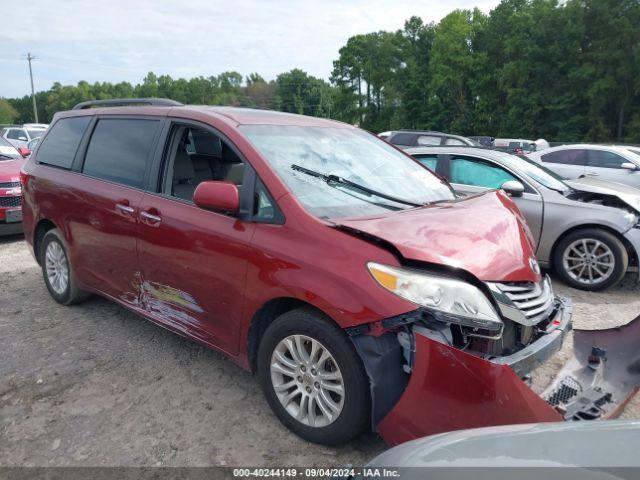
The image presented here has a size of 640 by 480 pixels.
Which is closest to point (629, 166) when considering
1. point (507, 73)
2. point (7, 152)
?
point (7, 152)

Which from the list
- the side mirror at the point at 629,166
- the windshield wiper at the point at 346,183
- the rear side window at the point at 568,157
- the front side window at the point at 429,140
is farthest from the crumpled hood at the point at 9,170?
the side mirror at the point at 629,166

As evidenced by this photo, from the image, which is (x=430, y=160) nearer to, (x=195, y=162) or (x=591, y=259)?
(x=591, y=259)

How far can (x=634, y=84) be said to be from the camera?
1528 inches

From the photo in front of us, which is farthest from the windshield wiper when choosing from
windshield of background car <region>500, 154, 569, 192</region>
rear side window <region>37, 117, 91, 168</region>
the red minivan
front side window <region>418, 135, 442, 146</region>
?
front side window <region>418, 135, 442, 146</region>

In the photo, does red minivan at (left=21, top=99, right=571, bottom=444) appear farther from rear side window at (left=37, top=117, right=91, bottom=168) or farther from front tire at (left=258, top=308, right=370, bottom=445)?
rear side window at (left=37, top=117, right=91, bottom=168)

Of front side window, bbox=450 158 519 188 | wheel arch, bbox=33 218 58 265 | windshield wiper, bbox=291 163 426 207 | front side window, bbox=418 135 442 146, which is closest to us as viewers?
windshield wiper, bbox=291 163 426 207

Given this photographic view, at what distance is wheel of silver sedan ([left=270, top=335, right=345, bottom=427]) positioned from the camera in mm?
2602

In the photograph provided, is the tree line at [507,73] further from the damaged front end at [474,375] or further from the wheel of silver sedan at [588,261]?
the damaged front end at [474,375]

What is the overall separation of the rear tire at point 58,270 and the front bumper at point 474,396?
3376mm

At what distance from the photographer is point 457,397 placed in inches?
87.5

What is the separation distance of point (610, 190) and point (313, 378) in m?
5.01

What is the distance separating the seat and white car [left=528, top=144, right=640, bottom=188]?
34.9 ft

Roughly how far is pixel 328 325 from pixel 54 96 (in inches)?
4611

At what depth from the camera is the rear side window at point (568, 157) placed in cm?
1246
